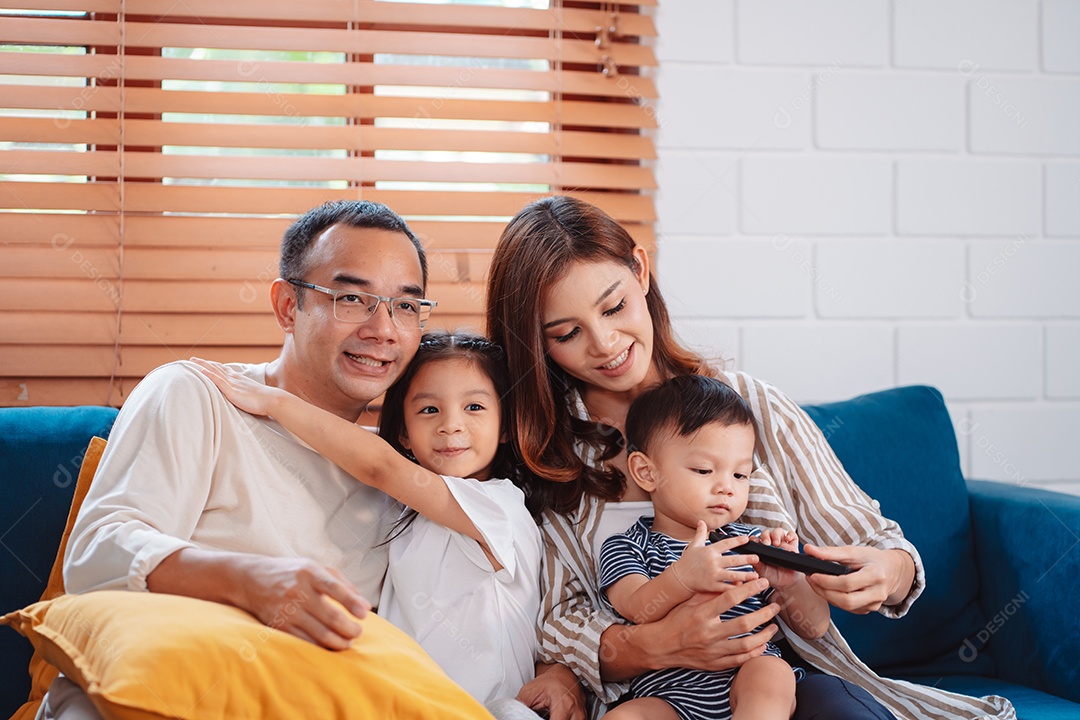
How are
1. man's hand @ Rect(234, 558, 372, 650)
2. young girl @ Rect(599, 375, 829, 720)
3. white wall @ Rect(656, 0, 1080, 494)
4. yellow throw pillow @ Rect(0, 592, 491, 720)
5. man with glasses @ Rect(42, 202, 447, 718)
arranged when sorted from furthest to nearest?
white wall @ Rect(656, 0, 1080, 494) < young girl @ Rect(599, 375, 829, 720) < man with glasses @ Rect(42, 202, 447, 718) < man's hand @ Rect(234, 558, 372, 650) < yellow throw pillow @ Rect(0, 592, 491, 720)

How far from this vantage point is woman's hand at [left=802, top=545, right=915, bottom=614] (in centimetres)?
133

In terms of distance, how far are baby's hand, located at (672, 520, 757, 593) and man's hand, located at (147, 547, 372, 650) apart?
1.54 ft

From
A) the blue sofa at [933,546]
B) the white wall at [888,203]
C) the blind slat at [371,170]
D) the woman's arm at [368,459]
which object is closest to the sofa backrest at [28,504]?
the blue sofa at [933,546]

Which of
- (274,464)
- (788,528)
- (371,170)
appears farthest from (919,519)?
(371,170)

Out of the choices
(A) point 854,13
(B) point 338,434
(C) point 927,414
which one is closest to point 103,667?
(B) point 338,434

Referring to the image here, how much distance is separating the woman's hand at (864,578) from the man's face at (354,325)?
75 centimetres

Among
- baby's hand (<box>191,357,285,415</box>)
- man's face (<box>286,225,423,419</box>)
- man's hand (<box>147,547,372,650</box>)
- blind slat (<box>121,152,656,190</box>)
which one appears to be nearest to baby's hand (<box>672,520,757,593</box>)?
man's hand (<box>147,547,372,650</box>)

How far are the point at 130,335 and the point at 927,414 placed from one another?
1.76 metres

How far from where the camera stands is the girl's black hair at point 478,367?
157 cm

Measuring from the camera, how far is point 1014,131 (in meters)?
2.28

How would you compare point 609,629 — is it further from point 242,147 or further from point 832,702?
point 242,147

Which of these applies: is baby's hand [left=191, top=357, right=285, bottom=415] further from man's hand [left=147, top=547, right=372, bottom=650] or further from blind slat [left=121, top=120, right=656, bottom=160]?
blind slat [left=121, top=120, right=656, bottom=160]

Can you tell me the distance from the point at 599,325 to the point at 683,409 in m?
0.21

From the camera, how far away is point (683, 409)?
1.46 metres
